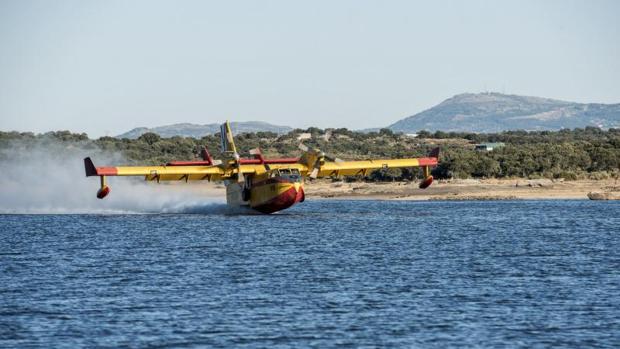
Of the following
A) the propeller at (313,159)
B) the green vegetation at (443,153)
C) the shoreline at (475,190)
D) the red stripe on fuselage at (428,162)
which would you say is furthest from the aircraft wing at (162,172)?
the green vegetation at (443,153)

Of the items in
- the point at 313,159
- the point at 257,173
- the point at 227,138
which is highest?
the point at 227,138

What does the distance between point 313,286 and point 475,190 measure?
77038 millimetres

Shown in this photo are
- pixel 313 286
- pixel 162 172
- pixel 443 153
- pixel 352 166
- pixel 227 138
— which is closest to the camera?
pixel 313 286

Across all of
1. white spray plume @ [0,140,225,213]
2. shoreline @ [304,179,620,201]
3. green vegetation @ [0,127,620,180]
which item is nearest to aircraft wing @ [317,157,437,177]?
white spray plume @ [0,140,225,213]

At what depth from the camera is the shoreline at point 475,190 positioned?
341ft

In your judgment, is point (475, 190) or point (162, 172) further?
point (475, 190)

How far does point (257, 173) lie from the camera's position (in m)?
73.2

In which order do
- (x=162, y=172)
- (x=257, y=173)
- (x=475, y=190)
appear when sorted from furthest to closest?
(x=475, y=190)
(x=257, y=173)
(x=162, y=172)

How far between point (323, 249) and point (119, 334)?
2354 centimetres

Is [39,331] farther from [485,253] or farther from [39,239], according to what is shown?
[39,239]

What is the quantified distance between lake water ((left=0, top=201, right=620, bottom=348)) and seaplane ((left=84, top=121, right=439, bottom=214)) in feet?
15.7

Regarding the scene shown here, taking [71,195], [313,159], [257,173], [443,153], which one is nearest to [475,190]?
[313,159]

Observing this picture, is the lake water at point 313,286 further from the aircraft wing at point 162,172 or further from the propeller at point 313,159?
the propeller at point 313,159

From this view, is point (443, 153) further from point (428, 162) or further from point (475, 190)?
point (428, 162)
